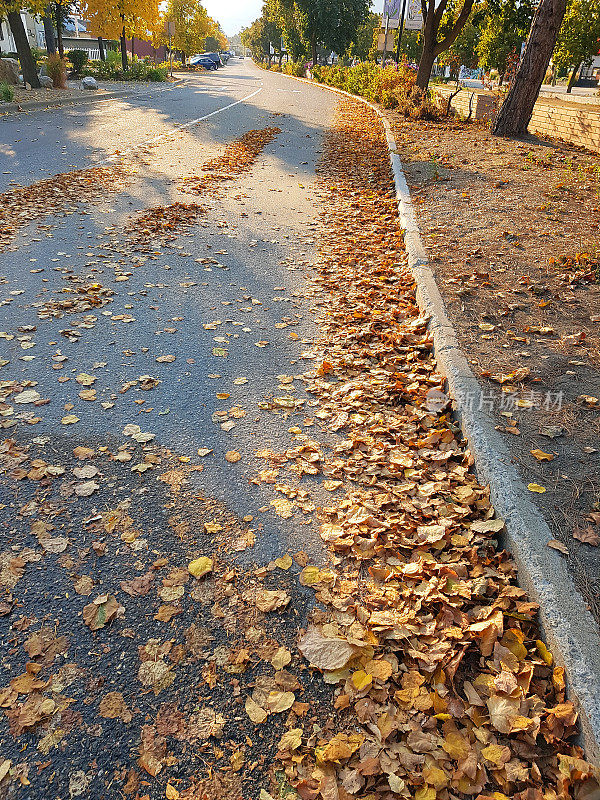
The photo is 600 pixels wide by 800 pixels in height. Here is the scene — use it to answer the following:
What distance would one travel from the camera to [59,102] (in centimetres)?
1808

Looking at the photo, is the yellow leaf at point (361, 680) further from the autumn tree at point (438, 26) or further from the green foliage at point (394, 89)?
the autumn tree at point (438, 26)

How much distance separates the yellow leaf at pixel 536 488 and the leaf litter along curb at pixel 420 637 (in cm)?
22

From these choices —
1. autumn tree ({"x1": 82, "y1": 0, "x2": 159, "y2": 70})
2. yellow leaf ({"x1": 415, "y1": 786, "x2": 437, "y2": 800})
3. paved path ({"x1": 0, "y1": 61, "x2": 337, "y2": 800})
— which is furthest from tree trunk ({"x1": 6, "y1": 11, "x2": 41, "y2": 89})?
yellow leaf ({"x1": 415, "y1": 786, "x2": 437, "y2": 800})

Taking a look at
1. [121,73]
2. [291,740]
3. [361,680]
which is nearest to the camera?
[291,740]

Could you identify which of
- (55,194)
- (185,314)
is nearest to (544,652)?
(185,314)

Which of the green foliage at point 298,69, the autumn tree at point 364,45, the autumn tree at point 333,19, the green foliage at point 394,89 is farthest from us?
the green foliage at point 298,69

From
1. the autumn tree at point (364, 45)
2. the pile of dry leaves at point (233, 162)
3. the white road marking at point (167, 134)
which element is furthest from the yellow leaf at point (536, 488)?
the autumn tree at point (364, 45)

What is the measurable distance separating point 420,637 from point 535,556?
586mm

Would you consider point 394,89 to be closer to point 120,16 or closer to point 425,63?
point 425,63

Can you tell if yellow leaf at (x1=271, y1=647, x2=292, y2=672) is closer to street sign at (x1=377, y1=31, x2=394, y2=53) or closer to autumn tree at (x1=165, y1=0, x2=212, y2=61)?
street sign at (x1=377, y1=31, x2=394, y2=53)

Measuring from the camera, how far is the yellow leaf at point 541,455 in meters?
2.84

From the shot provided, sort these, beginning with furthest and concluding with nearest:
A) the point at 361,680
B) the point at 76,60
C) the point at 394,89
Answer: the point at 76,60, the point at 394,89, the point at 361,680

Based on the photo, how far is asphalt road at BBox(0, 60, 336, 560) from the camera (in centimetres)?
323

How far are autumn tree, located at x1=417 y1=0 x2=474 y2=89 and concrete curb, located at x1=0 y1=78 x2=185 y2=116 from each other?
12.0m
